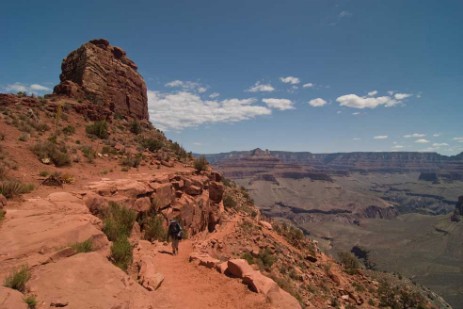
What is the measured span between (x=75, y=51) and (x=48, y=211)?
29.3 m

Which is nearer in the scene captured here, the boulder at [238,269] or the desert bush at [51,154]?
the boulder at [238,269]

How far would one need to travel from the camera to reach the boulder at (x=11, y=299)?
433cm

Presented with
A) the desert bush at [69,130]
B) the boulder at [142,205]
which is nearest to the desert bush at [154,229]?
the boulder at [142,205]

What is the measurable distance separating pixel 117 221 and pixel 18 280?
5405mm

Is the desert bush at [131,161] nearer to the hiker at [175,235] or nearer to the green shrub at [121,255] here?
the hiker at [175,235]

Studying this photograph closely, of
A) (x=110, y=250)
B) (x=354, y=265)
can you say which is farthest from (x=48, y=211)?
(x=354, y=265)

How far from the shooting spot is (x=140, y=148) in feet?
77.2

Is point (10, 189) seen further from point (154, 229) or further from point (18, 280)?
point (18, 280)

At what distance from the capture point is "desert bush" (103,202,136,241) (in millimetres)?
9008

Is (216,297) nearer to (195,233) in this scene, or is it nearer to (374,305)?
(195,233)

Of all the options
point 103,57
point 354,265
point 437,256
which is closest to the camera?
point 354,265

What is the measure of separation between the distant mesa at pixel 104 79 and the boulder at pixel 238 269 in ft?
80.6

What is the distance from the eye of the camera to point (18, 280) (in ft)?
16.6

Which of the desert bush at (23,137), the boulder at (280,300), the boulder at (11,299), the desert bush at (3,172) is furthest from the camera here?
the desert bush at (23,137)
